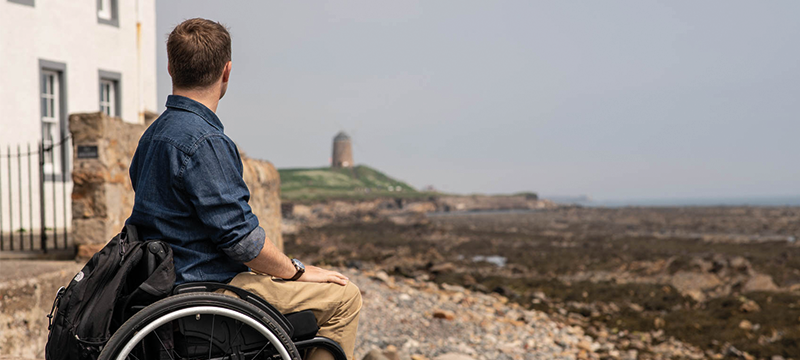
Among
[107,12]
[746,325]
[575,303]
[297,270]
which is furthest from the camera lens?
[575,303]

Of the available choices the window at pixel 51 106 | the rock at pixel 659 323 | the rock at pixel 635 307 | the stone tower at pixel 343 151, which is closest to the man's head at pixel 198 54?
the window at pixel 51 106

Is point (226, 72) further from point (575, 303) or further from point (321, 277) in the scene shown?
point (575, 303)

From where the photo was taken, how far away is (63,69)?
11992 millimetres

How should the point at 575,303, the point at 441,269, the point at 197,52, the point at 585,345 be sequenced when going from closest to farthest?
the point at 197,52, the point at 585,345, the point at 575,303, the point at 441,269

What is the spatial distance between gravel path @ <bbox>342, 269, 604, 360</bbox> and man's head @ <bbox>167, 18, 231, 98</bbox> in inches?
208

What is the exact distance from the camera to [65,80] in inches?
473

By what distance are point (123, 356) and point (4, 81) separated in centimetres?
1145

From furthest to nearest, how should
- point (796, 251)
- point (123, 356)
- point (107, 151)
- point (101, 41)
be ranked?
point (796, 251), point (101, 41), point (107, 151), point (123, 356)

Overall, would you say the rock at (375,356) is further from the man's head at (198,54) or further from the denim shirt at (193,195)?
the man's head at (198,54)

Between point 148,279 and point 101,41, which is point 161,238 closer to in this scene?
point 148,279

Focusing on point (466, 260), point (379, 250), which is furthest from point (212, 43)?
point (379, 250)

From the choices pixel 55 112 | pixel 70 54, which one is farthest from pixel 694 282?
pixel 70 54

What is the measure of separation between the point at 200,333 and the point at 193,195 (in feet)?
1.98

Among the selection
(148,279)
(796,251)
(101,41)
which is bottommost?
(796,251)
